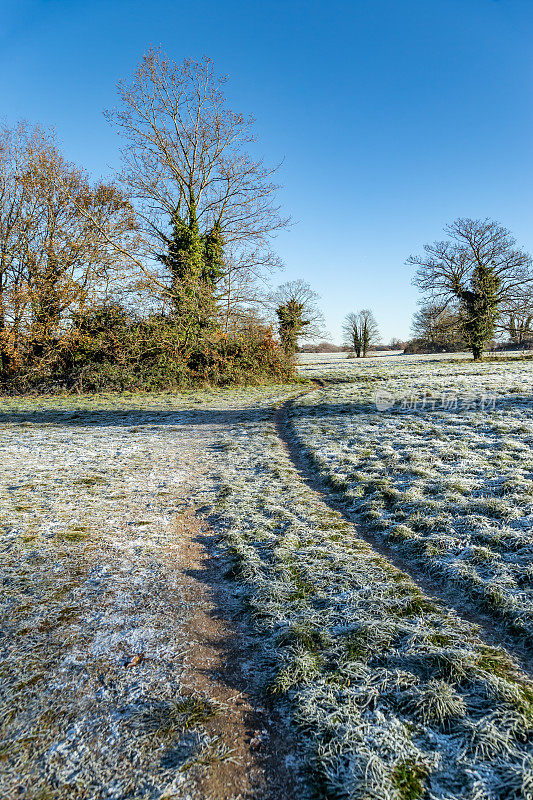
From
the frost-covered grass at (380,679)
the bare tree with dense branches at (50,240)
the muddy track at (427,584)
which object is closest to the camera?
the frost-covered grass at (380,679)

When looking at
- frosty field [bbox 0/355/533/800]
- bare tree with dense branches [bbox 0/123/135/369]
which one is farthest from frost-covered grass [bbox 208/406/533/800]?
bare tree with dense branches [bbox 0/123/135/369]

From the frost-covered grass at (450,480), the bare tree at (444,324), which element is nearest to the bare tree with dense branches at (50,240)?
the frost-covered grass at (450,480)

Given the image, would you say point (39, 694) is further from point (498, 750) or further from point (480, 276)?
point (480, 276)

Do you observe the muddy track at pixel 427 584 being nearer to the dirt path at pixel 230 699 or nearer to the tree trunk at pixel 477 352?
the dirt path at pixel 230 699

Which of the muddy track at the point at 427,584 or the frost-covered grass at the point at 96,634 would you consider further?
the muddy track at the point at 427,584

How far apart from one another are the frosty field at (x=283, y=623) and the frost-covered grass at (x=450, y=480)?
37 mm

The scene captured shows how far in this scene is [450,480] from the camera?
6.28 metres

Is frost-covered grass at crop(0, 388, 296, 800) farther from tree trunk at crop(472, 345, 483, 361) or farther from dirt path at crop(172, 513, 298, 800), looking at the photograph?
tree trunk at crop(472, 345, 483, 361)

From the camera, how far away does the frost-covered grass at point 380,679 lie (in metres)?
2.09

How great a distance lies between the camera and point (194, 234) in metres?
22.0

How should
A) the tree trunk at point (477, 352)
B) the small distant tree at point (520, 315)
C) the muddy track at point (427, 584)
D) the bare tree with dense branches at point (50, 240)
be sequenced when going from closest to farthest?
the muddy track at point (427, 584) < the bare tree with dense branches at point (50, 240) < the small distant tree at point (520, 315) < the tree trunk at point (477, 352)

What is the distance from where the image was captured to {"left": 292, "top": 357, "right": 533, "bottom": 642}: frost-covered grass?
13.1 feet

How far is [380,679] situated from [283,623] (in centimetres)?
93

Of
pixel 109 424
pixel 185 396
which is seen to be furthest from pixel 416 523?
pixel 185 396
